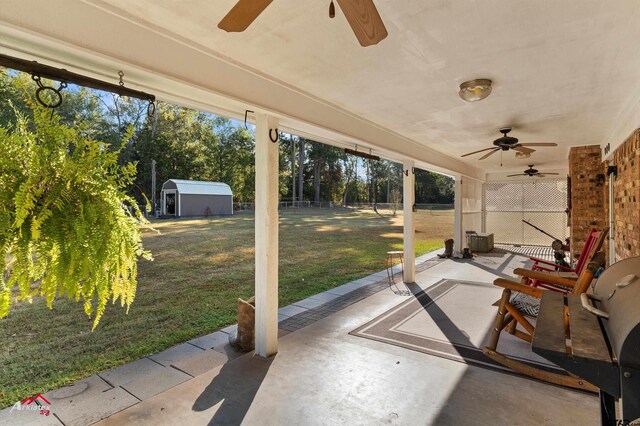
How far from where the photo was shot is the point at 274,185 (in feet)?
10.7

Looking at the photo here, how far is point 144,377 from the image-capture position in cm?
276

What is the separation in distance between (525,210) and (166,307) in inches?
417

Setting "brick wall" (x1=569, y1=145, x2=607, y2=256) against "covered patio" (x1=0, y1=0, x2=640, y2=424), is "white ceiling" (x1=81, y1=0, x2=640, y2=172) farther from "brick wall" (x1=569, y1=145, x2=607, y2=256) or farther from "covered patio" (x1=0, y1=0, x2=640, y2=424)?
"brick wall" (x1=569, y1=145, x2=607, y2=256)

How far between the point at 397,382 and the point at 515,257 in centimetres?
742

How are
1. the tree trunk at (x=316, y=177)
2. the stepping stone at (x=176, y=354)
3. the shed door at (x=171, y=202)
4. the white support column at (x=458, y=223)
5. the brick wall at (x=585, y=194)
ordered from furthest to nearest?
the tree trunk at (x=316, y=177), the shed door at (x=171, y=202), the white support column at (x=458, y=223), the brick wall at (x=585, y=194), the stepping stone at (x=176, y=354)

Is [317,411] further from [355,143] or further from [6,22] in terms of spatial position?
[355,143]

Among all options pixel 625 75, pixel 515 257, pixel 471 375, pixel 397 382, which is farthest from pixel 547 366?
pixel 515 257

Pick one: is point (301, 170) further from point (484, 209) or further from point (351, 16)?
point (351, 16)

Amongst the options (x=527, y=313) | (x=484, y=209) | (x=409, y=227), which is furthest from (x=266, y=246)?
(x=484, y=209)

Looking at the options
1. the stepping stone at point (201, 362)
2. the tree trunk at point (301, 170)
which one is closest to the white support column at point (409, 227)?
the stepping stone at point (201, 362)

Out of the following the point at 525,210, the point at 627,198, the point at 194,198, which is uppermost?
the point at 194,198

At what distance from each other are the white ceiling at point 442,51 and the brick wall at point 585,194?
2322 millimetres

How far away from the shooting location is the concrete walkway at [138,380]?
2.25m

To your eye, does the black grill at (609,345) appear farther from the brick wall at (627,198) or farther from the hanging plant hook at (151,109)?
the hanging plant hook at (151,109)
